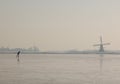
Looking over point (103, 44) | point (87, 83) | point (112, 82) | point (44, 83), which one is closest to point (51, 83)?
point (44, 83)

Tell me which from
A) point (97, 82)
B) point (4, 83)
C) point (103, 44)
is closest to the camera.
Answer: point (4, 83)

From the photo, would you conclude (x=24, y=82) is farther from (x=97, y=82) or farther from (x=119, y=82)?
(x=119, y=82)

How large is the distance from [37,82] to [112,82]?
5.10 metres

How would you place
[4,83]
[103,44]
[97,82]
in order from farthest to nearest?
1. [103,44]
2. [97,82]
3. [4,83]

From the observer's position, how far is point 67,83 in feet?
75.7

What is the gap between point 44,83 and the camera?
22.7 metres

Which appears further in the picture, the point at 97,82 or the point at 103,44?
the point at 103,44

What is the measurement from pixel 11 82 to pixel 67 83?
11.8 ft

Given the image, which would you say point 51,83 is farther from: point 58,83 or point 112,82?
point 112,82

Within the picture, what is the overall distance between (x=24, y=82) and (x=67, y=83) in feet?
9.07

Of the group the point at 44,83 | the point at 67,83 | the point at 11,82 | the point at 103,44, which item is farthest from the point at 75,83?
the point at 103,44

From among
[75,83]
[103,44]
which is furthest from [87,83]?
[103,44]

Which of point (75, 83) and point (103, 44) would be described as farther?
point (103, 44)

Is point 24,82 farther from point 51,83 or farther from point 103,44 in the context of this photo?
point 103,44
